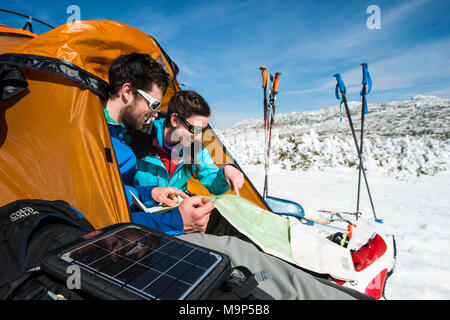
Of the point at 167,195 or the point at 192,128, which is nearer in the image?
the point at 167,195

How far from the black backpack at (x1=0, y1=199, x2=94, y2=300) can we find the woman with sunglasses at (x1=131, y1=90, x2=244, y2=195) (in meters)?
1.23

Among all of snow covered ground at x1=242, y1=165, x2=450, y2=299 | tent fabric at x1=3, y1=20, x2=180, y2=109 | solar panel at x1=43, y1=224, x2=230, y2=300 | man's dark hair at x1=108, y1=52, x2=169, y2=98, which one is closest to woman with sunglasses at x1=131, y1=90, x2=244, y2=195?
man's dark hair at x1=108, y1=52, x2=169, y2=98

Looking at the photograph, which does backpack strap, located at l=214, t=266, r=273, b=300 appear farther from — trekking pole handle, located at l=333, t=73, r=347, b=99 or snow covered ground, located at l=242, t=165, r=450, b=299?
trekking pole handle, located at l=333, t=73, r=347, b=99

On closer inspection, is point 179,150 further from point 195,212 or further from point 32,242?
point 32,242

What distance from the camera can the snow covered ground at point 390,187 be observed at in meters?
2.43

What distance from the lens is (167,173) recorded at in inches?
98.9

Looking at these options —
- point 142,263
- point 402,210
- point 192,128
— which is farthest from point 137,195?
point 402,210

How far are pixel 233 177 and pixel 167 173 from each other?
0.69 m

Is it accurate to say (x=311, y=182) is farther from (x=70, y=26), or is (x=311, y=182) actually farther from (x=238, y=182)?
(x=70, y=26)

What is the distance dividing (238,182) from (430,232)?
291 centimetres

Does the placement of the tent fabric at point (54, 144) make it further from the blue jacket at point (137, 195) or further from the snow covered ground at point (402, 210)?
the snow covered ground at point (402, 210)

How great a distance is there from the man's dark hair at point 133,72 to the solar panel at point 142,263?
4.88ft

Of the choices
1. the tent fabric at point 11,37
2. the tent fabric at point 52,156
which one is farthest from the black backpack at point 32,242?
the tent fabric at point 11,37

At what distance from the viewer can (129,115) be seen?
2.25 meters
